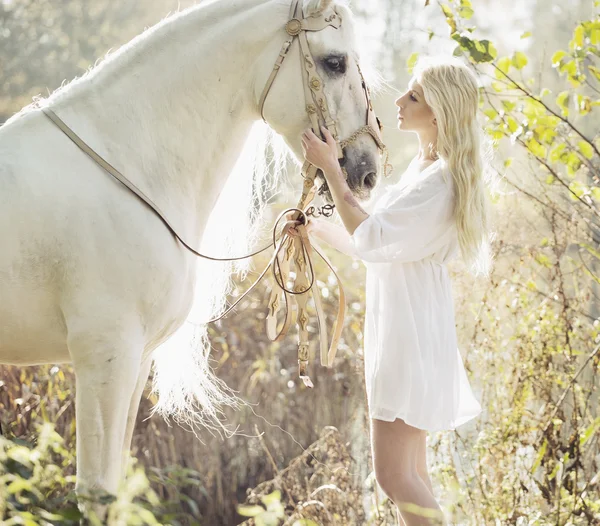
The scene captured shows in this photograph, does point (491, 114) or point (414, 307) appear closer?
point (414, 307)

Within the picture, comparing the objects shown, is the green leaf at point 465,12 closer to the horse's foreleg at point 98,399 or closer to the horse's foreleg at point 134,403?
the horse's foreleg at point 134,403

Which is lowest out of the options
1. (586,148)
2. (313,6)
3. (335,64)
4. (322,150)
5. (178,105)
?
(322,150)

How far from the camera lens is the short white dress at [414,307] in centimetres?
215

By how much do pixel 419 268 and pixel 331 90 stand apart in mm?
616

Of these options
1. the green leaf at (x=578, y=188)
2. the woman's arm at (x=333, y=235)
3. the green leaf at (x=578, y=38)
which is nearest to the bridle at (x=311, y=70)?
the woman's arm at (x=333, y=235)

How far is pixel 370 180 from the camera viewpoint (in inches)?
84.4

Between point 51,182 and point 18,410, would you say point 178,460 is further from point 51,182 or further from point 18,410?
point 51,182

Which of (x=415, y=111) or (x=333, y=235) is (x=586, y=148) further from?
(x=333, y=235)

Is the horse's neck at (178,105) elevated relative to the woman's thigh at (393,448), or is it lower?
elevated

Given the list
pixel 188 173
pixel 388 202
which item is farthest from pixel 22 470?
pixel 388 202

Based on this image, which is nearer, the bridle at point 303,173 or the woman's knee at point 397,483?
the bridle at point 303,173

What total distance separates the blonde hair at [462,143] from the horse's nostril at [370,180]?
0.26 meters

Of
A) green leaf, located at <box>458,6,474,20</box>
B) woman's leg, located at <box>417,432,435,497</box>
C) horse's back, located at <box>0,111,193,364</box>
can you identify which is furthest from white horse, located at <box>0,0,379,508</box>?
green leaf, located at <box>458,6,474,20</box>

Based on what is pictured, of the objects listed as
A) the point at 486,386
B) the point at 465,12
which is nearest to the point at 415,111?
the point at 465,12
